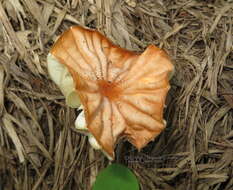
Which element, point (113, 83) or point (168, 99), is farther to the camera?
point (168, 99)

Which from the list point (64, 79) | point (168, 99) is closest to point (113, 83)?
point (64, 79)

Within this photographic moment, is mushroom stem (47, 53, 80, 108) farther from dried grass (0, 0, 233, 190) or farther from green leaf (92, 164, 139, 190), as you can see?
green leaf (92, 164, 139, 190)

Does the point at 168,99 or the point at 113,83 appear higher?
the point at 113,83

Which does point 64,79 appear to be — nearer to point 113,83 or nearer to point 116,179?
point 113,83

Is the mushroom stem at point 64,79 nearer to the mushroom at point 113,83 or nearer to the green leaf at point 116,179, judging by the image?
the mushroom at point 113,83

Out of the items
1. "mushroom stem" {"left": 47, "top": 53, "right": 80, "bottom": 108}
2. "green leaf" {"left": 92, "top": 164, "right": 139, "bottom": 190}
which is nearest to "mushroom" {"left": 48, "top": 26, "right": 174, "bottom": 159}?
"mushroom stem" {"left": 47, "top": 53, "right": 80, "bottom": 108}

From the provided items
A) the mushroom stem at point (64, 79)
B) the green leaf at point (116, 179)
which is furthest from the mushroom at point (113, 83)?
the green leaf at point (116, 179)
